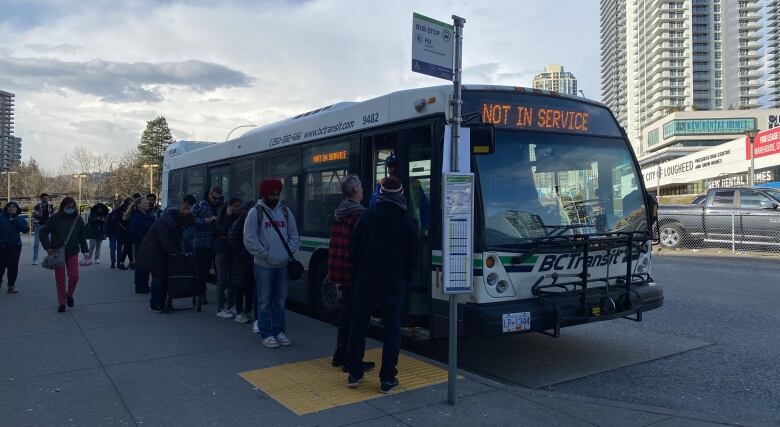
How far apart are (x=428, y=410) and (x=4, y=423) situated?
312cm

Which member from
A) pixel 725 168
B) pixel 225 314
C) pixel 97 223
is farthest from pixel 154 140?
pixel 225 314

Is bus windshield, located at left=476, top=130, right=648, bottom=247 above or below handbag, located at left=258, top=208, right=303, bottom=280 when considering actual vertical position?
above

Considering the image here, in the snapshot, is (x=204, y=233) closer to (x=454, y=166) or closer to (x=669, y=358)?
(x=454, y=166)

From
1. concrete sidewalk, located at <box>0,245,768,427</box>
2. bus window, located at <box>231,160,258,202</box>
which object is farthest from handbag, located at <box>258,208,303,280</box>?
bus window, located at <box>231,160,258,202</box>

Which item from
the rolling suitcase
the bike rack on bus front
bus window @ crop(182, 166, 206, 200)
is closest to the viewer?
the bike rack on bus front

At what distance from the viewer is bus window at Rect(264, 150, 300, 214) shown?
29.1 ft

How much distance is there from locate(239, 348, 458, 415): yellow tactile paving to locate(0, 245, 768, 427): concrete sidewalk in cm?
12

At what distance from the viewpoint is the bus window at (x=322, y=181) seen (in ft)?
25.5

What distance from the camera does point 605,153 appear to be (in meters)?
6.62

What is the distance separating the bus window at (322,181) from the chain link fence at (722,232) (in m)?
14.5

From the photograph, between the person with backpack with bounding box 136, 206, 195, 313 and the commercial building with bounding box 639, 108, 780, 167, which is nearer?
the person with backpack with bounding box 136, 206, 195, 313

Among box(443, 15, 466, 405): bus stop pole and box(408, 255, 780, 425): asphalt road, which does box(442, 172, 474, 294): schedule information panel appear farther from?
box(408, 255, 780, 425): asphalt road

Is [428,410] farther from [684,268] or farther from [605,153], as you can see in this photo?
[684,268]

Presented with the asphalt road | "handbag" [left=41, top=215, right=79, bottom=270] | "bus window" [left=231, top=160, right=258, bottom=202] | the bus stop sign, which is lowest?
the asphalt road
